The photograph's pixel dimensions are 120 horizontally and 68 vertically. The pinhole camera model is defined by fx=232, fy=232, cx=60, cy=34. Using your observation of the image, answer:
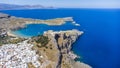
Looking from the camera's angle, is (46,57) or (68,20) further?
(68,20)

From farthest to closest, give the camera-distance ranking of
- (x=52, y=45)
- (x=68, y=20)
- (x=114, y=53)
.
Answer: (x=68, y=20) < (x=114, y=53) < (x=52, y=45)

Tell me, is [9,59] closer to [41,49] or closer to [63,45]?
[41,49]

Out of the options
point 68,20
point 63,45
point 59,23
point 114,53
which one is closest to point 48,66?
point 63,45

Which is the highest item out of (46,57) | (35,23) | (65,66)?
(46,57)

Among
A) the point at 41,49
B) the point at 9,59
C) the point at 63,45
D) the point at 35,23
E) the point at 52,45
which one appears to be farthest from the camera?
the point at 35,23

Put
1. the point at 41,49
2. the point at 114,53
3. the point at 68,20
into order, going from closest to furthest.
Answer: the point at 41,49, the point at 114,53, the point at 68,20

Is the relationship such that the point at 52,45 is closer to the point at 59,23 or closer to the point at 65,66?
the point at 65,66

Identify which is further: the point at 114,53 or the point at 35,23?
the point at 35,23

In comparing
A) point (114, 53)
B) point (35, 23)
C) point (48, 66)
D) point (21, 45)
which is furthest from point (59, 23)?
point (48, 66)

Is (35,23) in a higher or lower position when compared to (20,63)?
lower
